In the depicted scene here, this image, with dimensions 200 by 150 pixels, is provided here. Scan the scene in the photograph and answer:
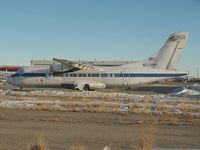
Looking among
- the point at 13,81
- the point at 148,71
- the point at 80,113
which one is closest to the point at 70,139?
the point at 80,113

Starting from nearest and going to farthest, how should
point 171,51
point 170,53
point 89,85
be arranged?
1. point 89,85
2. point 170,53
3. point 171,51

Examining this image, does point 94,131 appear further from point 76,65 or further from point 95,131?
point 76,65

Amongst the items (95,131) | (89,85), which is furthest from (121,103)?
(89,85)

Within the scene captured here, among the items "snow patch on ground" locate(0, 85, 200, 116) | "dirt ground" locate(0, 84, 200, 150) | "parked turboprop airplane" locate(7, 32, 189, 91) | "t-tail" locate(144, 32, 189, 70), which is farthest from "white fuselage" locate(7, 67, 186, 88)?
"dirt ground" locate(0, 84, 200, 150)

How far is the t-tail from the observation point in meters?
43.9

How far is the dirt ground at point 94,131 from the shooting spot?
1092 centimetres

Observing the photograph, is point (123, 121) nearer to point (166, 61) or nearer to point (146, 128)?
point (146, 128)

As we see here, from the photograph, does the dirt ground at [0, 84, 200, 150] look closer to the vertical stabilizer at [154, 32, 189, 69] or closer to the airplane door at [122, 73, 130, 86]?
the airplane door at [122, 73, 130, 86]

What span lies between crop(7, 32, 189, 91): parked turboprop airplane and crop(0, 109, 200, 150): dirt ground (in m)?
24.1

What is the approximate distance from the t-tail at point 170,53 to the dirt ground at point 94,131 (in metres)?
25.7

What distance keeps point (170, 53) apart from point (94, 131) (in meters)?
32.4

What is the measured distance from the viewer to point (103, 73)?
43781 millimetres

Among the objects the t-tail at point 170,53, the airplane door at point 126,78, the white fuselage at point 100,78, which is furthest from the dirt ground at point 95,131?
the t-tail at point 170,53

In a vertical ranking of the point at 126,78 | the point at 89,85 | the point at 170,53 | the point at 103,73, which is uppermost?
the point at 170,53
